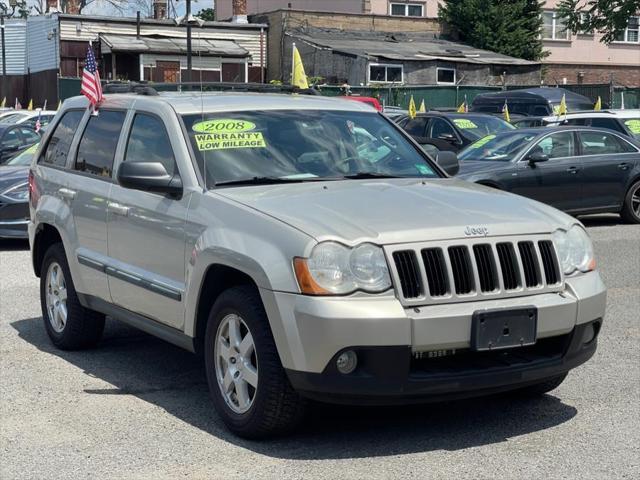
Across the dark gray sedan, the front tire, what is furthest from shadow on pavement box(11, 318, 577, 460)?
the dark gray sedan

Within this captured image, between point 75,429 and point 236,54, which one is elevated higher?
point 236,54

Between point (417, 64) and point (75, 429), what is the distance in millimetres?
42289

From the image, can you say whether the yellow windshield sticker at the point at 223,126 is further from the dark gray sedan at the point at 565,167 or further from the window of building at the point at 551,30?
the window of building at the point at 551,30

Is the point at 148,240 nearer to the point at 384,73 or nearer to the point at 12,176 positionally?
the point at 12,176

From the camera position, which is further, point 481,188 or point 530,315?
point 481,188

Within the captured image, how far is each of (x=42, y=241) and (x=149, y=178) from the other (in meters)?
2.39

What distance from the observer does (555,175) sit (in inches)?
617

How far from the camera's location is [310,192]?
591 cm

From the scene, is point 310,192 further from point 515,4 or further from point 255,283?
point 515,4

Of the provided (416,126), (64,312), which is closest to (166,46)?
(416,126)

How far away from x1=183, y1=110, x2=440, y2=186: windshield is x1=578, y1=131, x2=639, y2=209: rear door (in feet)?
31.3

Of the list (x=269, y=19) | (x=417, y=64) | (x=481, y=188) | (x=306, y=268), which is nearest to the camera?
(x=306, y=268)

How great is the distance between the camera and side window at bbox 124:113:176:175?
6547mm

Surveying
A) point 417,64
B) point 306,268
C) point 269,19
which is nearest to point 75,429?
point 306,268
